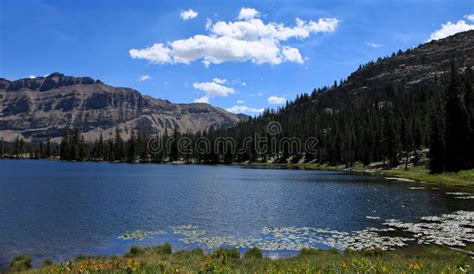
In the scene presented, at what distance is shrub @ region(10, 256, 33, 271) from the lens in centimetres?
2748

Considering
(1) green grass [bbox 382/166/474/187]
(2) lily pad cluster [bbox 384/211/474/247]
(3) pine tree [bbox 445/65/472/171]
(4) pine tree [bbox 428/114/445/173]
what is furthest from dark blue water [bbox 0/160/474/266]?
(4) pine tree [bbox 428/114/445/173]

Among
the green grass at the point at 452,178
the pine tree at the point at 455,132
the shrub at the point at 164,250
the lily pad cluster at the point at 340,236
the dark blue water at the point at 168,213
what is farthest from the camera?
the pine tree at the point at 455,132

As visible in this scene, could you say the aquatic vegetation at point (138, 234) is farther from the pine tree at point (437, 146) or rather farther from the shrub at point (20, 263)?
the pine tree at point (437, 146)

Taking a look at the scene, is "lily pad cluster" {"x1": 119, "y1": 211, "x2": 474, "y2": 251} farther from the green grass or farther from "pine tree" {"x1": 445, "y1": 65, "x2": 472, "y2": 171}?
"pine tree" {"x1": 445, "y1": 65, "x2": 472, "y2": 171}

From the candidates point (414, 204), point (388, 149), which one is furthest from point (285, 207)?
point (388, 149)

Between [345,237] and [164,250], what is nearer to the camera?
[164,250]

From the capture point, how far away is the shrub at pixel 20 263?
27484 millimetres

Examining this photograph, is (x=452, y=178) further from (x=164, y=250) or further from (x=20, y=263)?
(x=20, y=263)

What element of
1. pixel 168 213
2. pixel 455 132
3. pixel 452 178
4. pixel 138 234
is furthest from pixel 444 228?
pixel 455 132

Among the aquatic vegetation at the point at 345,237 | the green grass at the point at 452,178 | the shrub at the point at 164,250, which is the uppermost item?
the green grass at the point at 452,178

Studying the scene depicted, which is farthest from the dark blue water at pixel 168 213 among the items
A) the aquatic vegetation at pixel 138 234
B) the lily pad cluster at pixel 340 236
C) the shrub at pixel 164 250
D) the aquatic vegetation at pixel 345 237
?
the shrub at pixel 164 250

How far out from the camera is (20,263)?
28.2 meters

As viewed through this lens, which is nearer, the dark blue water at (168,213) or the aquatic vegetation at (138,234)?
the dark blue water at (168,213)

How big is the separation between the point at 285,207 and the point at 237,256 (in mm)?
33761
